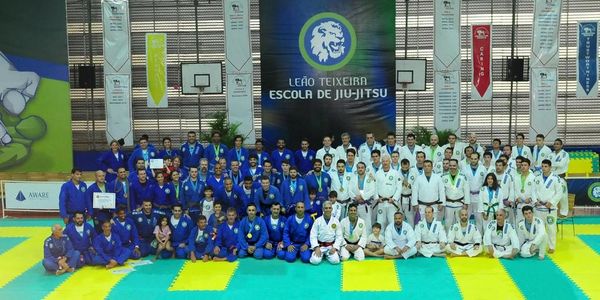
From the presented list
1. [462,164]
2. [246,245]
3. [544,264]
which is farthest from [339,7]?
[544,264]

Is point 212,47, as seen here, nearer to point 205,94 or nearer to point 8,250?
point 205,94

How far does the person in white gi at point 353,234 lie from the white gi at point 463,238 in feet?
5.52

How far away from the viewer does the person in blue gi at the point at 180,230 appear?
42.6 ft

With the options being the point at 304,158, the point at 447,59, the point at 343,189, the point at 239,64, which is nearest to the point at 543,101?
the point at 447,59

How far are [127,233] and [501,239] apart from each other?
731 cm

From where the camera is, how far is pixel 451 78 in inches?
683

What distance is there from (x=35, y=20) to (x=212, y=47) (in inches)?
194

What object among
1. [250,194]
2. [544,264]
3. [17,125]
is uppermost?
[17,125]

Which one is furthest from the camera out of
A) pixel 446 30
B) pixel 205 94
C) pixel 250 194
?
pixel 205 94

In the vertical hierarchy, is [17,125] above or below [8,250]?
above

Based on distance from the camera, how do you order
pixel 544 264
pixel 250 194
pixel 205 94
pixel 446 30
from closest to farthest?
pixel 544 264 → pixel 250 194 → pixel 446 30 → pixel 205 94

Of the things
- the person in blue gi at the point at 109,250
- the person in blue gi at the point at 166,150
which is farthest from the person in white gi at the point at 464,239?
the person in blue gi at the point at 166,150

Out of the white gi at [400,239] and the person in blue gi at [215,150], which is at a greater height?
the person in blue gi at [215,150]

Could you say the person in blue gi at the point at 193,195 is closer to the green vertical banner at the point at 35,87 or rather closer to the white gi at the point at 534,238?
the green vertical banner at the point at 35,87
